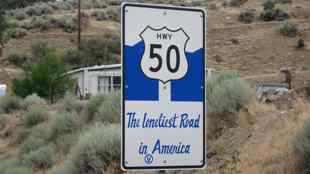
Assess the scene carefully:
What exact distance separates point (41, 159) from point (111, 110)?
242 cm

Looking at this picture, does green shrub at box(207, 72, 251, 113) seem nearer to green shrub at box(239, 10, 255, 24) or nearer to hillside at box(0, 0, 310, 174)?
hillside at box(0, 0, 310, 174)

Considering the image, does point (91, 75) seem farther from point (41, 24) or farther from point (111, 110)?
point (41, 24)

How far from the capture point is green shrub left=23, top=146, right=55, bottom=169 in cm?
1927

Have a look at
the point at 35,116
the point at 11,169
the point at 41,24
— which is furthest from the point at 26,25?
the point at 11,169

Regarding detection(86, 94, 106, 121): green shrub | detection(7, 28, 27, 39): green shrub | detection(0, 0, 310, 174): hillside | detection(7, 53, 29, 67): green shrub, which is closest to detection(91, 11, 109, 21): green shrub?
detection(0, 0, 310, 174): hillside

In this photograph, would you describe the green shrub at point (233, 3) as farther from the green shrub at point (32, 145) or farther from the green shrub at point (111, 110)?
the green shrub at point (111, 110)

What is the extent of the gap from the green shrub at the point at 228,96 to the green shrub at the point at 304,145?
485 cm

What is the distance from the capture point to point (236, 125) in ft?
48.1

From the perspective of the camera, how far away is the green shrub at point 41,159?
19.3 metres

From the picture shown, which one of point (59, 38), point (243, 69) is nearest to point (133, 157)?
point (243, 69)

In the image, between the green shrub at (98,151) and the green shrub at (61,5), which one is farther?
the green shrub at (61,5)

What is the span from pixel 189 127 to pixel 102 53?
66.1 m

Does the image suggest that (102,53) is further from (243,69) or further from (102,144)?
(102,144)

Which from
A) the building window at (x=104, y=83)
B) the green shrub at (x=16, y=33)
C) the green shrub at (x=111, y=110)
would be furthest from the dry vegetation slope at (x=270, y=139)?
the green shrub at (x=16, y=33)
